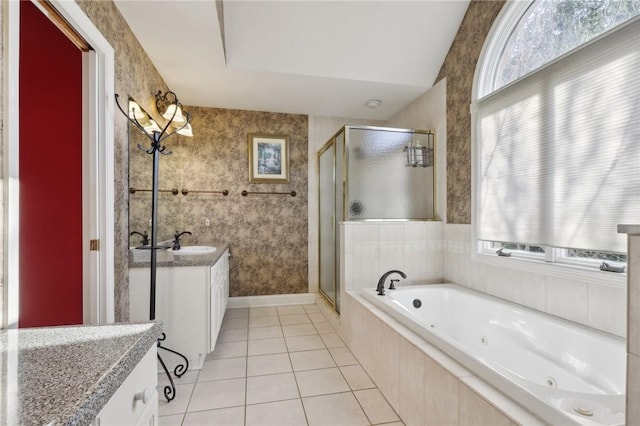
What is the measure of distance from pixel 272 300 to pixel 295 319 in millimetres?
581

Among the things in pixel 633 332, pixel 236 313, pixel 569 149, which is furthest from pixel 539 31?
pixel 236 313

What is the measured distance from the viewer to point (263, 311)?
3.59 m

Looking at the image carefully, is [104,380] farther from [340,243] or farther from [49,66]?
[340,243]

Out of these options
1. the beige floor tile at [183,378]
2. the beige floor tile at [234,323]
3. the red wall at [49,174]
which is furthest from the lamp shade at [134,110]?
the beige floor tile at [234,323]

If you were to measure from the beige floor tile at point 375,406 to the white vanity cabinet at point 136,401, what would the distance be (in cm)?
123

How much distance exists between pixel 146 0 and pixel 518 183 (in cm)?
273

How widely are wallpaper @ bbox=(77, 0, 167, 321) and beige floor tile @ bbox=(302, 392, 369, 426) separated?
139cm

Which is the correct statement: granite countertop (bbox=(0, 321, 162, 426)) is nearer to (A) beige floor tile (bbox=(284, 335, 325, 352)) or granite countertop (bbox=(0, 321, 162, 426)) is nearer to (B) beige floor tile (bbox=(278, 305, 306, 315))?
(A) beige floor tile (bbox=(284, 335, 325, 352))

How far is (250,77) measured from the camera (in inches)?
111

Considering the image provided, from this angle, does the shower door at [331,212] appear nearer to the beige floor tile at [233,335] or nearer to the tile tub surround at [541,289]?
the beige floor tile at [233,335]

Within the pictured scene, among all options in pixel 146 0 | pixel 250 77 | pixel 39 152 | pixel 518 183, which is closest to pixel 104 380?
pixel 39 152

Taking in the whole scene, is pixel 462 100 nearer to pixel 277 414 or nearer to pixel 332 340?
pixel 332 340

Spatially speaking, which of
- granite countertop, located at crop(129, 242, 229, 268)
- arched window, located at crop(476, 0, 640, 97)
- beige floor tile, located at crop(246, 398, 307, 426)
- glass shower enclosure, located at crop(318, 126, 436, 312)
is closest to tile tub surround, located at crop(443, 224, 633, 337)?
glass shower enclosure, located at crop(318, 126, 436, 312)

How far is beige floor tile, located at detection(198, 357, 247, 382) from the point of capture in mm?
2154
